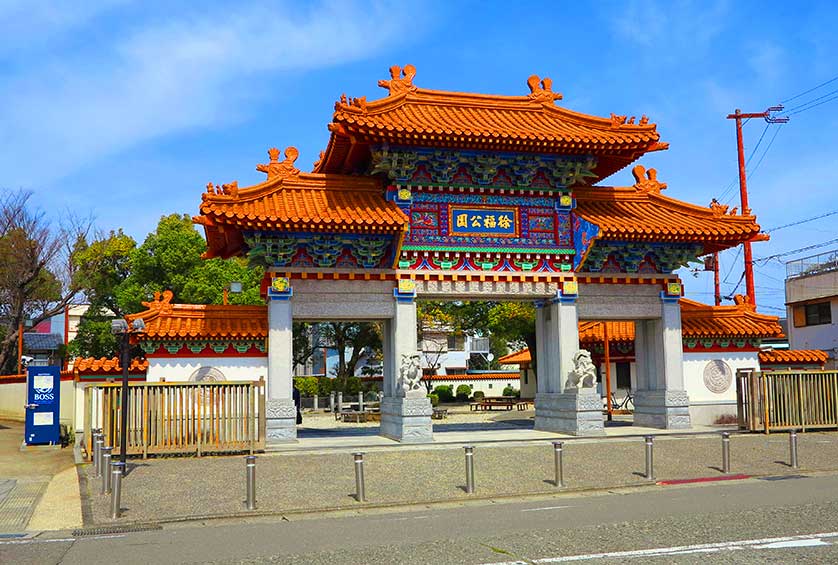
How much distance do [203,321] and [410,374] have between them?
5.80 m

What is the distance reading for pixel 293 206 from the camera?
Result: 20484 millimetres

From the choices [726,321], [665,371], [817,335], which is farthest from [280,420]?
[817,335]

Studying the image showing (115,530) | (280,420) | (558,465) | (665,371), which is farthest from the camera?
(665,371)

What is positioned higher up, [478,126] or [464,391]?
[478,126]

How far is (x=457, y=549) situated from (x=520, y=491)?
16.5ft

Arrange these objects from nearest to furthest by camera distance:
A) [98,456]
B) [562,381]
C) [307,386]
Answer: [98,456] < [562,381] < [307,386]

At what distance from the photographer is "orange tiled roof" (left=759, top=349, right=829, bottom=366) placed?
2564cm

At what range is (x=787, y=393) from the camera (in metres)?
21.8

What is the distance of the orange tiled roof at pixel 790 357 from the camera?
84.1 feet

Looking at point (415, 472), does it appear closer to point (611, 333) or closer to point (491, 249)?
point (491, 249)

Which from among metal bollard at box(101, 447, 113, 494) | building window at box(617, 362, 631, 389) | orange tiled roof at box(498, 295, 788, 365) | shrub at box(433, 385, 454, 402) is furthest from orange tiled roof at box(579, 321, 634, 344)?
metal bollard at box(101, 447, 113, 494)

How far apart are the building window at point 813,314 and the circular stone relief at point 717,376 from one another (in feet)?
76.5

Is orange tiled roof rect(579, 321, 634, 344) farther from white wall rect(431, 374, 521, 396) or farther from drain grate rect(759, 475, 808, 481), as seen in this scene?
white wall rect(431, 374, 521, 396)

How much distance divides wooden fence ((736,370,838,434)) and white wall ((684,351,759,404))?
1.93 meters
